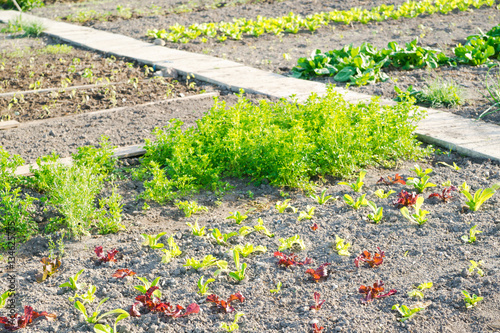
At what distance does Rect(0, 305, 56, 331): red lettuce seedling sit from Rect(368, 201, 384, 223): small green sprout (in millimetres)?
2215

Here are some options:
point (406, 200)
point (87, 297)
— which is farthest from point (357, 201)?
point (87, 297)

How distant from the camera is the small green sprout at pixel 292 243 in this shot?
11.2ft

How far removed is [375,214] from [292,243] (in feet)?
2.42

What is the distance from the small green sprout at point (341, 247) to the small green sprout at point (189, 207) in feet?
3.66

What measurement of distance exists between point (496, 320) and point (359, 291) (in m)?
0.72

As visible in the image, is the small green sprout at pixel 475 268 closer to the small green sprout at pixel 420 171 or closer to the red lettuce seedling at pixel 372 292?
the red lettuce seedling at pixel 372 292

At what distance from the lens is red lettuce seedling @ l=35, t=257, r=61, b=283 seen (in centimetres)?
322

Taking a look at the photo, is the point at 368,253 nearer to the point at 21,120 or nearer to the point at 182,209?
the point at 182,209

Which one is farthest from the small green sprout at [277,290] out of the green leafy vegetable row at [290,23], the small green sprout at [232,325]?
the green leafy vegetable row at [290,23]

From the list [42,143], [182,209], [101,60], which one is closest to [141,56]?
[101,60]

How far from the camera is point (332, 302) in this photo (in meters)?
2.93

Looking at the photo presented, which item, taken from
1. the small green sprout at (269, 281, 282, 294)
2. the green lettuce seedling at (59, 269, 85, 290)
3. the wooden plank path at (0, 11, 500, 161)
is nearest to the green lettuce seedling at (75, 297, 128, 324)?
the green lettuce seedling at (59, 269, 85, 290)

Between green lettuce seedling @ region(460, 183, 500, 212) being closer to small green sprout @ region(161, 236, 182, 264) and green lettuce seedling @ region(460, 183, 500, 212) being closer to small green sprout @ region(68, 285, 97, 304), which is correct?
small green sprout @ region(161, 236, 182, 264)

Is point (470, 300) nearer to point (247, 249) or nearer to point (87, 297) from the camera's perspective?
point (247, 249)
